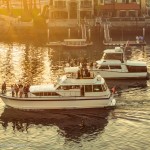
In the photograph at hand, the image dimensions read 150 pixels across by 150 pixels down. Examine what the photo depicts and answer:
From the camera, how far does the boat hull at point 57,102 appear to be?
53.4 meters

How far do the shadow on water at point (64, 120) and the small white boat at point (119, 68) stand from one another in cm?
1660

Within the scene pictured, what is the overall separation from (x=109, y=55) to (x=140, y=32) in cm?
5897

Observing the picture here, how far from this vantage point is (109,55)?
70.8m

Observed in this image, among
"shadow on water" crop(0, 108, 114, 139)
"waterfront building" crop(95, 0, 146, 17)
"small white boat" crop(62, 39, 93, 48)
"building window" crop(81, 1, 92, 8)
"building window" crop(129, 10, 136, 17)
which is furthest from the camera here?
"building window" crop(129, 10, 136, 17)

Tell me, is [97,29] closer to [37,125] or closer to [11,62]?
[11,62]

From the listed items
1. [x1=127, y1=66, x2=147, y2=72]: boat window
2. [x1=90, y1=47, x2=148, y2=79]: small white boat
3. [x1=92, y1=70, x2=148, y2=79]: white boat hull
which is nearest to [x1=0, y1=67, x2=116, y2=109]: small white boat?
[x1=92, y1=70, x2=148, y2=79]: white boat hull

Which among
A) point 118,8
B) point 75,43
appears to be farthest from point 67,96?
point 118,8

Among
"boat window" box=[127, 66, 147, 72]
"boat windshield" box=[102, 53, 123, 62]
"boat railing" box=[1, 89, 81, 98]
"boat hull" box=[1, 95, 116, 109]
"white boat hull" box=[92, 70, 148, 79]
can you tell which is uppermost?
"boat windshield" box=[102, 53, 123, 62]

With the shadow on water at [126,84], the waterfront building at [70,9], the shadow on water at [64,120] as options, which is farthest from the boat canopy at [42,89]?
the waterfront building at [70,9]

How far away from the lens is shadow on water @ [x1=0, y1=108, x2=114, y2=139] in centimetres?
4784

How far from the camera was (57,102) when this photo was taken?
53625 millimetres

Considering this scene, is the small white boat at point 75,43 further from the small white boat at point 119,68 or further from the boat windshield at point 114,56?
the small white boat at point 119,68

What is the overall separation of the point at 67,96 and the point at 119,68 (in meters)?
18.8

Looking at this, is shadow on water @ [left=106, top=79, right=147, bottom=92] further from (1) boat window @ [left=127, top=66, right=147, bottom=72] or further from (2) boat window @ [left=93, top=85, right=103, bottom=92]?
(2) boat window @ [left=93, top=85, right=103, bottom=92]
